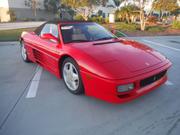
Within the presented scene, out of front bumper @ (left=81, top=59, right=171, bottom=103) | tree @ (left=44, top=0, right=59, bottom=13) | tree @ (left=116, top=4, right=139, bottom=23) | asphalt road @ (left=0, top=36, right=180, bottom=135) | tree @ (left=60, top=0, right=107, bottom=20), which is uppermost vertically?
tree @ (left=44, top=0, right=59, bottom=13)

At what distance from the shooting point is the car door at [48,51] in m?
3.58

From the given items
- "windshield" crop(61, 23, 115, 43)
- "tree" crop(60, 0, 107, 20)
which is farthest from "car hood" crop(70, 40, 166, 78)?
"tree" crop(60, 0, 107, 20)

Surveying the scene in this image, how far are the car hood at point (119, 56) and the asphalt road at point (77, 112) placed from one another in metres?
0.63

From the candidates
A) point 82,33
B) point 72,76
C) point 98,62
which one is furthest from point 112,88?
point 82,33

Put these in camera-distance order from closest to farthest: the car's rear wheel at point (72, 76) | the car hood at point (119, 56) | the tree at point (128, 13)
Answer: the car hood at point (119, 56) < the car's rear wheel at point (72, 76) < the tree at point (128, 13)

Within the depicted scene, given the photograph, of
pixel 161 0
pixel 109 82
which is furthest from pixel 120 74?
pixel 161 0

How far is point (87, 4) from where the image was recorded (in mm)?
18562

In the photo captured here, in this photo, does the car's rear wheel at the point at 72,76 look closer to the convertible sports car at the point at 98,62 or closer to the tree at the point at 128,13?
the convertible sports car at the point at 98,62

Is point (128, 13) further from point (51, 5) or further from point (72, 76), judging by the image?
point (51, 5)

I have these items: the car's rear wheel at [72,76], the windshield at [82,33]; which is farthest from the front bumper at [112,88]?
the windshield at [82,33]

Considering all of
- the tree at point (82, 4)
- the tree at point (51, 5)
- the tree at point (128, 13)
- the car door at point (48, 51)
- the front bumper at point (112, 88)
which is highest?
the tree at point (51, 5)

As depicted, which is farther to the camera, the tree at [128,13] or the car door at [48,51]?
the tree at [128,13]

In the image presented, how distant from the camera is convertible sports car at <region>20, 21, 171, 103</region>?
2.56m

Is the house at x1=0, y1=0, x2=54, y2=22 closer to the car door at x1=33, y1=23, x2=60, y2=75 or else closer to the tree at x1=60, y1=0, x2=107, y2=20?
the tree at x1=60, y1=0, x2=107, y2=20
